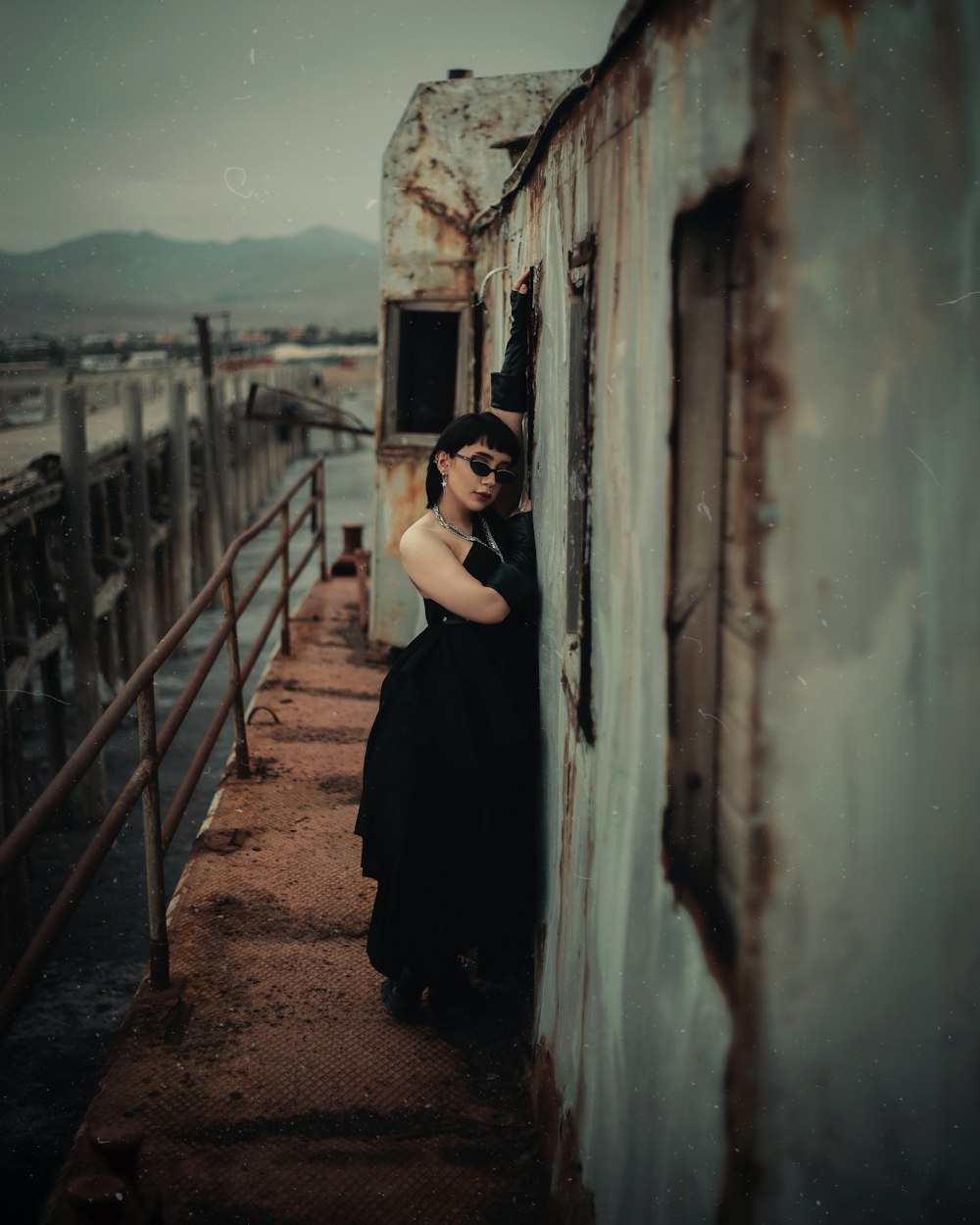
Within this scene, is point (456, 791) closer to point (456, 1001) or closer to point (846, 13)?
point (456, 1001)

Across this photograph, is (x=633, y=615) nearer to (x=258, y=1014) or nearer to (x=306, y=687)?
(x=258, y=1014)

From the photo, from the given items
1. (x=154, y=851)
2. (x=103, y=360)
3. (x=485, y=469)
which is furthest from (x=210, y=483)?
(x=103, y=360)

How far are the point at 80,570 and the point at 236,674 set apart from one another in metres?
6.18

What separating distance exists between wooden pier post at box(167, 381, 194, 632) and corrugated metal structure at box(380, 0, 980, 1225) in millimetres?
15649

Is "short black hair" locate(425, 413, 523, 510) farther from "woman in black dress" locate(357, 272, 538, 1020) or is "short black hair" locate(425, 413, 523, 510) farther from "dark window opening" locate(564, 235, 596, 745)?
"dark window opening" locate(564, 235, 596, 745)

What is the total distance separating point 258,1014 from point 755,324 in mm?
2674

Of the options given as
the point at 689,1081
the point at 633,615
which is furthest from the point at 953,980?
the point at 633,615

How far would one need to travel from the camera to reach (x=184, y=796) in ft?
12.2

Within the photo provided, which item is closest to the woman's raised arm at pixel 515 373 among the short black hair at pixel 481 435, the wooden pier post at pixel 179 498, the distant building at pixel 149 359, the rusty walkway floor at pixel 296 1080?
the short black hair at pixel 481 435

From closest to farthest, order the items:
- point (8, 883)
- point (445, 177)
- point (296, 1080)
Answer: point (296, 1080) < point (445, 177) < point (8, 883)

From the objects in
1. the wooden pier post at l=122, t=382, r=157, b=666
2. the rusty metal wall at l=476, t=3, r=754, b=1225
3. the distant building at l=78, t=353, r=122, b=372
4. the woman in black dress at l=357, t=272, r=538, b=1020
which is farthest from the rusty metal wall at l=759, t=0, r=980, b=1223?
the distant building at l=78, t=353, r=122, b=372

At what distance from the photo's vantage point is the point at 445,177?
21.5 ft

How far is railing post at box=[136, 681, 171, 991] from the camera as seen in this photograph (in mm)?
3061

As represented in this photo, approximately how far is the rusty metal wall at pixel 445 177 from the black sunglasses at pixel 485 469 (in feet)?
12.1
